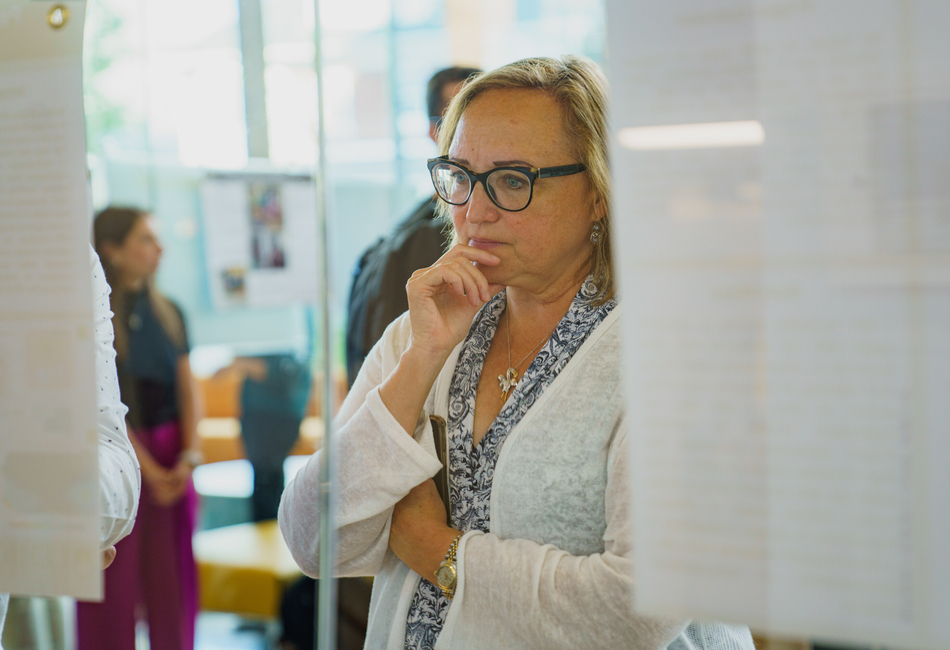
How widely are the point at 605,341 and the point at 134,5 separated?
1.07m

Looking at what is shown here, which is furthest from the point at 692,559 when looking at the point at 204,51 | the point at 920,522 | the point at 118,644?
the point at 204,51

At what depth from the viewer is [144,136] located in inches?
62.6

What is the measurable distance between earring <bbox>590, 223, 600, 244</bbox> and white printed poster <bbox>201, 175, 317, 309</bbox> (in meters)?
0.78

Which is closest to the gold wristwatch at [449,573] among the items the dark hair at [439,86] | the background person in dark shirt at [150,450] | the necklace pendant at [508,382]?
the necklace pendant at [508,382]

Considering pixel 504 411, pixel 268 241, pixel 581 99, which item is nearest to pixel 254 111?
pixel 268 241

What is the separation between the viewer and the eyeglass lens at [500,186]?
98 cm

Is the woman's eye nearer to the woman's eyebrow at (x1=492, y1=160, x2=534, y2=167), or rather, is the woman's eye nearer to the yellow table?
the woman's eyebrow at (x1=492, y1=160, x2=534, y2=167)

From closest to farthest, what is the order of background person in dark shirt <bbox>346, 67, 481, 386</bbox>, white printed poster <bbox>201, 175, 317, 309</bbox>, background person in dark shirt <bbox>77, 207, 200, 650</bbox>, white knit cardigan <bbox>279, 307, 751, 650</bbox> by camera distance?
1. white knit cardigan <bbox>279, 307, 751, 650</bbox>
2. background person in dark shirt <bbox>346, 67, 481, 386</bbox>
3. background person in dark shirt <bbox>77, 207, 200, 650</bbox>
4. white printed poster <bbox>201, 175, 317, 309</bbox>

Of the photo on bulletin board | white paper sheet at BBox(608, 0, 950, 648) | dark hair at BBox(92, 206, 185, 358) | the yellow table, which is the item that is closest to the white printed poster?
the photo on bulletin board

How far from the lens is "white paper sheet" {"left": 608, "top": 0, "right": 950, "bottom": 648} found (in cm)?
61

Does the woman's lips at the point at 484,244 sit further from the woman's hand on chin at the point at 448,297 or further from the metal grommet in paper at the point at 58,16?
the metal grommet in paper at the point at 58,16

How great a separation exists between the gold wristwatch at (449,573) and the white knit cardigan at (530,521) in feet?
0.04

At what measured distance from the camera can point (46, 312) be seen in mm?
998

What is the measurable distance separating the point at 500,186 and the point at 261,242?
85 centimetres
